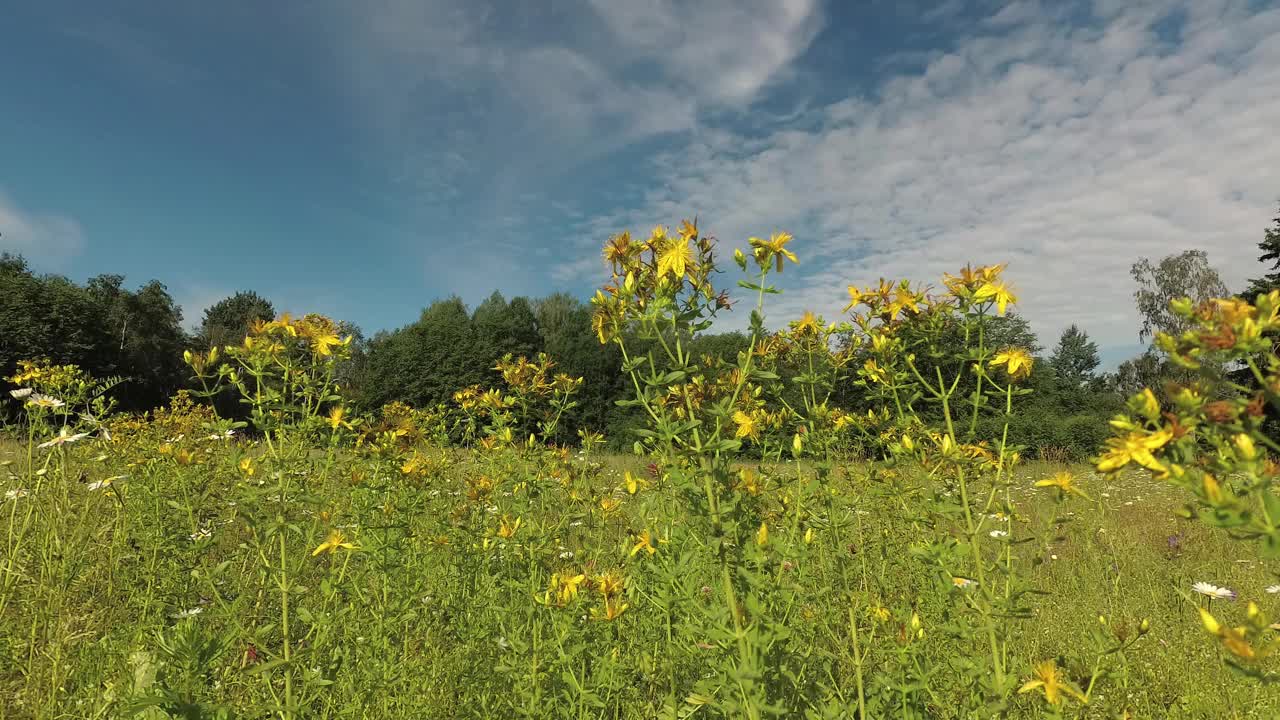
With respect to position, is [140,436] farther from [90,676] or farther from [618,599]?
[618,599]

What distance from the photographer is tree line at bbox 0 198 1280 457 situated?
19.5 metres

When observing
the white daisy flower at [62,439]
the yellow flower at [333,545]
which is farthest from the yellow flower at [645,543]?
the white daisy flower at [62,439]

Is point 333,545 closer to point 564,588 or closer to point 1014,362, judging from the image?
point 564,588

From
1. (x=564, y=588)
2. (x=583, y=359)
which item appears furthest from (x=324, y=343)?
(x=583, y=359)

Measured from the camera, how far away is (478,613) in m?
2.91

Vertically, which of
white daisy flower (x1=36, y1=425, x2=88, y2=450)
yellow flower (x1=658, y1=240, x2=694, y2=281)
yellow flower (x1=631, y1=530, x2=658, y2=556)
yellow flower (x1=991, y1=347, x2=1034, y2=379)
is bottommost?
yellow flower (x1=631, y1=530, x2=658, y2=556)

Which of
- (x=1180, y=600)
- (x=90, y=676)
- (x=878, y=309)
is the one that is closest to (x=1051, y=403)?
(x=1180, y=600)

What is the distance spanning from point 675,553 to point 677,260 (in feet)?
3.35

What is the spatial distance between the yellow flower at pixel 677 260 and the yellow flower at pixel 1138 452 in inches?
37.3

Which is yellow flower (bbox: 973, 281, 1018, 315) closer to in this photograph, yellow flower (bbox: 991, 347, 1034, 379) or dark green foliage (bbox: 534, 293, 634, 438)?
yellow flower (bbox: 991, 347, 1034, 379)

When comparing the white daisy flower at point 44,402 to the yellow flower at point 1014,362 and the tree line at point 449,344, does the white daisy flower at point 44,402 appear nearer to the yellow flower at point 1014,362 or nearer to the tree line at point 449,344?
the yellow flower at point 1014,362

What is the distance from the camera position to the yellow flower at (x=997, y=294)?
1663 mm

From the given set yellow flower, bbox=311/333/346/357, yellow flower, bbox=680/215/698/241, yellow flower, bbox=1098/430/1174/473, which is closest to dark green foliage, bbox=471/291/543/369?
yellow flower, bbox=311/333/346/357

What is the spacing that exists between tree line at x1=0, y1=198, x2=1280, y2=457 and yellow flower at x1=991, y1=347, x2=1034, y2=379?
14148 millimetres
